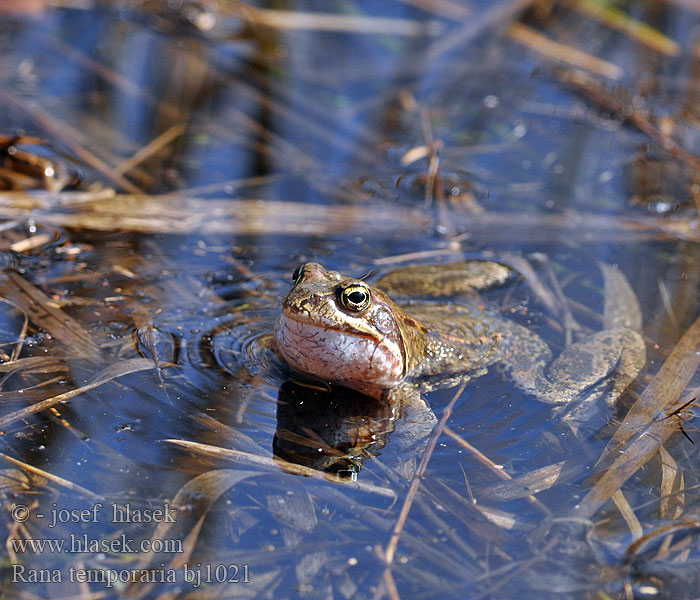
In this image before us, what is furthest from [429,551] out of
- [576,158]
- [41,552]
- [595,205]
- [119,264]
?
[576,158]

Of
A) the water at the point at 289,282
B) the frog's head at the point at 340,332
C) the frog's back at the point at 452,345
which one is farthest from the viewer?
→ the frog's back at the point at 452,345

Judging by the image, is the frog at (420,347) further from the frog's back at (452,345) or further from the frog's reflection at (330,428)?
the frog's reflection at (330,428)

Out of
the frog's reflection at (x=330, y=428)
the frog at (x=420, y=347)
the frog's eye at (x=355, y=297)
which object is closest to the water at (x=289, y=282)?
the frog's reflection at (x=330, y=428)

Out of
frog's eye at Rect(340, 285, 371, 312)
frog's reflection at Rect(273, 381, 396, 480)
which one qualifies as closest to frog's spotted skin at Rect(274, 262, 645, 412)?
frog's eye at Rect(340, 285, 371, 312)

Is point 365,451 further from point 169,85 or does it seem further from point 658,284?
point 169,85

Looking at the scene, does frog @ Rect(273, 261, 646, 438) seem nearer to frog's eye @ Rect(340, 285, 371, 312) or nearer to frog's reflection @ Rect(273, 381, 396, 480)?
frog's eye @ Rect(340, 285, 371, 312)

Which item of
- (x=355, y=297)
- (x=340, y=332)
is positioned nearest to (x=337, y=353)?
(x=340, y=332)

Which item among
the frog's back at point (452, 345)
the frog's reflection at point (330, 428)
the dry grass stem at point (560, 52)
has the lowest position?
the frog's reflection at point (330, 428)

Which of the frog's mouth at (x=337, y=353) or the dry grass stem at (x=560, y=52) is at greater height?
the dry grass stem at (x=560, y=52)

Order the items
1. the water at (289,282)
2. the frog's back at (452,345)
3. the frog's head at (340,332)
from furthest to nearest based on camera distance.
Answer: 1. the frog's back at (452,345)
2. the frog's head at (340,332)
3. the water at (289,282)
